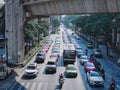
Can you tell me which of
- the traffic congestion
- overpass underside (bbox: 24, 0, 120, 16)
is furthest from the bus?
overpass underside (bbox: 24, 0, 120, 16)

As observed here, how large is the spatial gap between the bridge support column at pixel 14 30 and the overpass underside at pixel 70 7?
1710 mm

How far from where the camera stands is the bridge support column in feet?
172

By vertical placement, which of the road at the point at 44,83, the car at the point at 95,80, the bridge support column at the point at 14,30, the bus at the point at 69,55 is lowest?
the road at the point at 44,83

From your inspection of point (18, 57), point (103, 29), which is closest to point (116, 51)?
Answer: point (103, 29)

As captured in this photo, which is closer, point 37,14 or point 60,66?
point 37,14

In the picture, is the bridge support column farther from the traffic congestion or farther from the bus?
the bus

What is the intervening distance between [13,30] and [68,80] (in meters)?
14.5

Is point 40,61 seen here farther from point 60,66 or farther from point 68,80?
point 68,80

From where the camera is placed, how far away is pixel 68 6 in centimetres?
4259

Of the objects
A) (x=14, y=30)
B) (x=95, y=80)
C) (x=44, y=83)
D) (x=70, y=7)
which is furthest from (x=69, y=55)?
(x=95, y=80)

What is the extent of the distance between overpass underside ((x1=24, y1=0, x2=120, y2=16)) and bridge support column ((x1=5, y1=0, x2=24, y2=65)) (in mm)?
1710

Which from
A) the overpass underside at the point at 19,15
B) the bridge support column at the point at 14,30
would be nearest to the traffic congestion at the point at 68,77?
the bridge support column at the point at 14,30

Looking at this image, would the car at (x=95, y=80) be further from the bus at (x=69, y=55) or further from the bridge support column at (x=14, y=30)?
the bridge support column at (x=14, y=30)

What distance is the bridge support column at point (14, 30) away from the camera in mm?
52469
